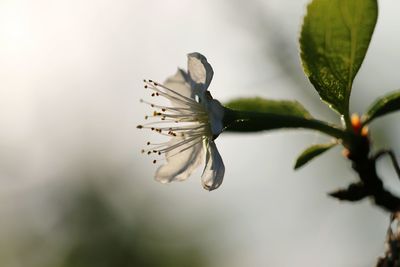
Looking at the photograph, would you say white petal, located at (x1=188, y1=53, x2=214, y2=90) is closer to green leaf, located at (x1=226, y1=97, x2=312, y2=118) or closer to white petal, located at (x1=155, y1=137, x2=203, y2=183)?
green leaf, located at (x1=226, y1=97, x2=312, y2=118)

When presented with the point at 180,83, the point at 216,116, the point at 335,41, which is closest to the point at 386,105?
the point at 335,41

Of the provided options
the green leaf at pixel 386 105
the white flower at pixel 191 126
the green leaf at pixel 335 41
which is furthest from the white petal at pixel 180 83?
the green leaf at pixel 386 105

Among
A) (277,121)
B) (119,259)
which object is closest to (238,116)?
(277,121)

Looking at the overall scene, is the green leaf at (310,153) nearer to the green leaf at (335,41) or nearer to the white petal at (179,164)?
the green leaf at (335,41)

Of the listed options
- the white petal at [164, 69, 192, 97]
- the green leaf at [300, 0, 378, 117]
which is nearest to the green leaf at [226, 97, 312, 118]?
the green leaf at [300, 0, 378, 117]

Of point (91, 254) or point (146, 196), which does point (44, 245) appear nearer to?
point (91, 254)

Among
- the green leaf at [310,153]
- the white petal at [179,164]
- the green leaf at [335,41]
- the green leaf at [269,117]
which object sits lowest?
the green leaf at [310,153]
